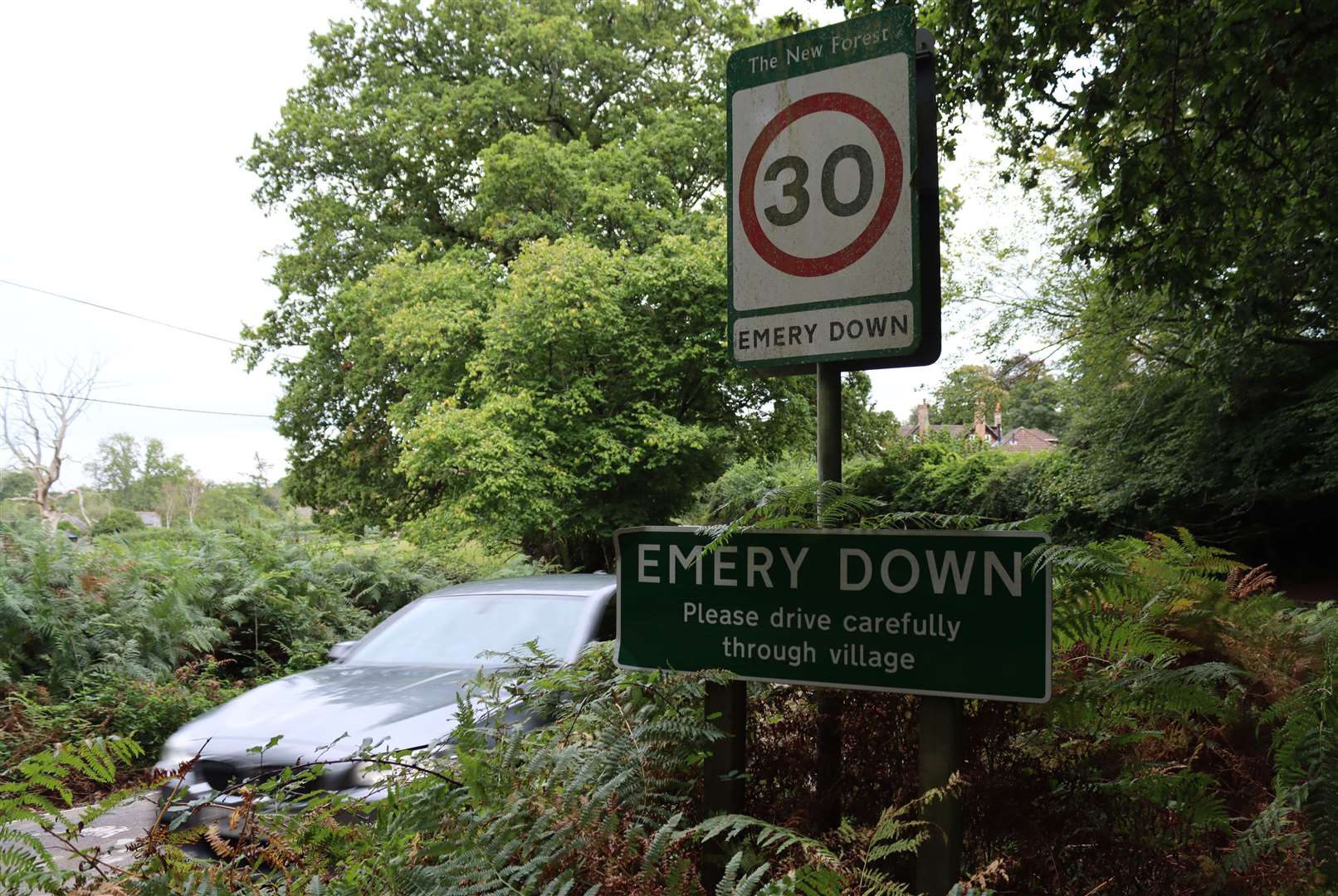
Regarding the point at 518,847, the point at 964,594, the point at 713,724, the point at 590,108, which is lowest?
the point at 518,847

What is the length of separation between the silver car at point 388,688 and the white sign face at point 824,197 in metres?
2.13

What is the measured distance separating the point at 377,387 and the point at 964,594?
1006 inches

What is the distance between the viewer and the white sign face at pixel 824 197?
2.76 m

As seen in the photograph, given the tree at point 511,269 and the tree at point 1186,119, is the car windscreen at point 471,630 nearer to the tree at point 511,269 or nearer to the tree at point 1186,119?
the tree at point 1186,119

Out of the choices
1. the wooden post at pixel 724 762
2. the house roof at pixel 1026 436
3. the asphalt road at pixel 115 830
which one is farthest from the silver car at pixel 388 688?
the house roof at pixel 1026 436

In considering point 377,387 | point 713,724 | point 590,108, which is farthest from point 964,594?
point 590,108

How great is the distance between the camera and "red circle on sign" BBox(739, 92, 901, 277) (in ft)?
9.06

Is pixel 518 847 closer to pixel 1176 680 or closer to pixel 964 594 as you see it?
pixel 964 594

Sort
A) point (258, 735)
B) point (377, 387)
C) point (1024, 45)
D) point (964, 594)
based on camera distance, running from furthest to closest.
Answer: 1. point (377, 387)
2. point (1024, 45)
3. point (258, 735)
4. point (964, 594)

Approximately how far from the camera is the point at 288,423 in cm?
2709

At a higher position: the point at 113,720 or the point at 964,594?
the point at 964,594

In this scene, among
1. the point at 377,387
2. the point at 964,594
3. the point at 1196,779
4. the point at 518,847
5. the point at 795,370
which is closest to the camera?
the point at 518,847

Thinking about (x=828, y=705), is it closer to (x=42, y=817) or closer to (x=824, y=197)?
(x=824, y=197)

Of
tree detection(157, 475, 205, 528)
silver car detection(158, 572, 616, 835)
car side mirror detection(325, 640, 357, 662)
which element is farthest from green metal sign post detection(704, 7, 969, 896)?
tree detection(157, 475, 205, 528)
